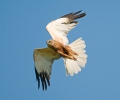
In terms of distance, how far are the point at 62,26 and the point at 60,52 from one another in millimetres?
1135

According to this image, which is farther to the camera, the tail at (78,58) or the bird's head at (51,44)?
the tail at (78,58)

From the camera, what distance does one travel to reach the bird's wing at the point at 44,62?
10.0 metres

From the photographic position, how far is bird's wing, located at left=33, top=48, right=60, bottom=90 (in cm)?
1004

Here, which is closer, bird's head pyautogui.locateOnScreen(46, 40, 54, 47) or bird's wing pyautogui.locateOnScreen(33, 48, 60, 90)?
bird's head pyautogui.locateOnScreen(46, 40, 54, 47)

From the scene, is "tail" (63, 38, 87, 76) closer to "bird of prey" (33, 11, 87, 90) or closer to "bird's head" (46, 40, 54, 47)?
"bird of prey" (33, 11, 87, 90)

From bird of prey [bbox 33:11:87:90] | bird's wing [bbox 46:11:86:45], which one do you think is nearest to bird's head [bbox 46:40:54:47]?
bird of prey [bbox 33:11:87:90]

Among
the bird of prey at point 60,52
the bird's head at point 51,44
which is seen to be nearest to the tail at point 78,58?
the bird of prey at point 60,52

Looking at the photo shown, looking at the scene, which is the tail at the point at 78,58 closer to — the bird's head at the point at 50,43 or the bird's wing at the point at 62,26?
the bird's wing at the point at 62,26

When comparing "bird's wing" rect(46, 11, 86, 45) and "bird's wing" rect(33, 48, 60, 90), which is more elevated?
"bird's wing" rect(46, 11, 86, 45)

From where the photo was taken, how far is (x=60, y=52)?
377 inches

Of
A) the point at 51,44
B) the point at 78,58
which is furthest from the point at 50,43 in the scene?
the point at 78,58

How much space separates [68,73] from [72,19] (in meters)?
1.81

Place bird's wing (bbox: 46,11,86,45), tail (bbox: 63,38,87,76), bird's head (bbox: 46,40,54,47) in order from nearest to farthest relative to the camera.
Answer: bird's head (bbox: 46,40,54,47)
tail (bbox: 63,38,87,76)
bird's wing (bbox: 46,11,86,45)

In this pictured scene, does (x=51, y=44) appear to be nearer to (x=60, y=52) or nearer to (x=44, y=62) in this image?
(x=60, y=52)
